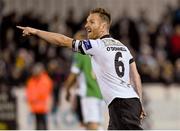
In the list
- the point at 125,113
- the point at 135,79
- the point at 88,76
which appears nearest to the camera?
the point at 125,113

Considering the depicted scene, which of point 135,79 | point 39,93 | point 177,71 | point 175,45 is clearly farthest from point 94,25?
point 175,45

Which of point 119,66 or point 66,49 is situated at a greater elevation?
point 119,66

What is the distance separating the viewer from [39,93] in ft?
54.3

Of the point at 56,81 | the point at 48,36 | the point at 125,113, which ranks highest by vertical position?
the point at 48,36

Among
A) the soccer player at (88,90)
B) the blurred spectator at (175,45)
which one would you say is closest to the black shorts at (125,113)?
the soccer player at (88,90)

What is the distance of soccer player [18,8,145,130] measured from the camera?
8.02 metres

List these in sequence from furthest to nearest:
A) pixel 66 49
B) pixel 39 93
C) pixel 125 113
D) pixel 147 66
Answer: pixel 66 49
pixel 147 66
pixel 39 93
pixel 125 113

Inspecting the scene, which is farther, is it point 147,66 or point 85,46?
point 147,66

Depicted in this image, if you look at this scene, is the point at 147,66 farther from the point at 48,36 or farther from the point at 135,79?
the point at 48,36

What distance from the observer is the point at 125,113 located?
8023 mm

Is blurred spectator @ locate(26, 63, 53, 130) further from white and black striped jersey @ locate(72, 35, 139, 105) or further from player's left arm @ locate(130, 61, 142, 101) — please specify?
white and black striped jersey @ locate(72, 35, 139, 105)

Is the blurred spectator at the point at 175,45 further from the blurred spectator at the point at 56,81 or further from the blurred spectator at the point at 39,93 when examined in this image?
the blurred spectator at the point at 39,93

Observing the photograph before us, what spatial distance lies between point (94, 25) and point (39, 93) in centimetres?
850

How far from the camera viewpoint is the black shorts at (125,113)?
8.02 m
